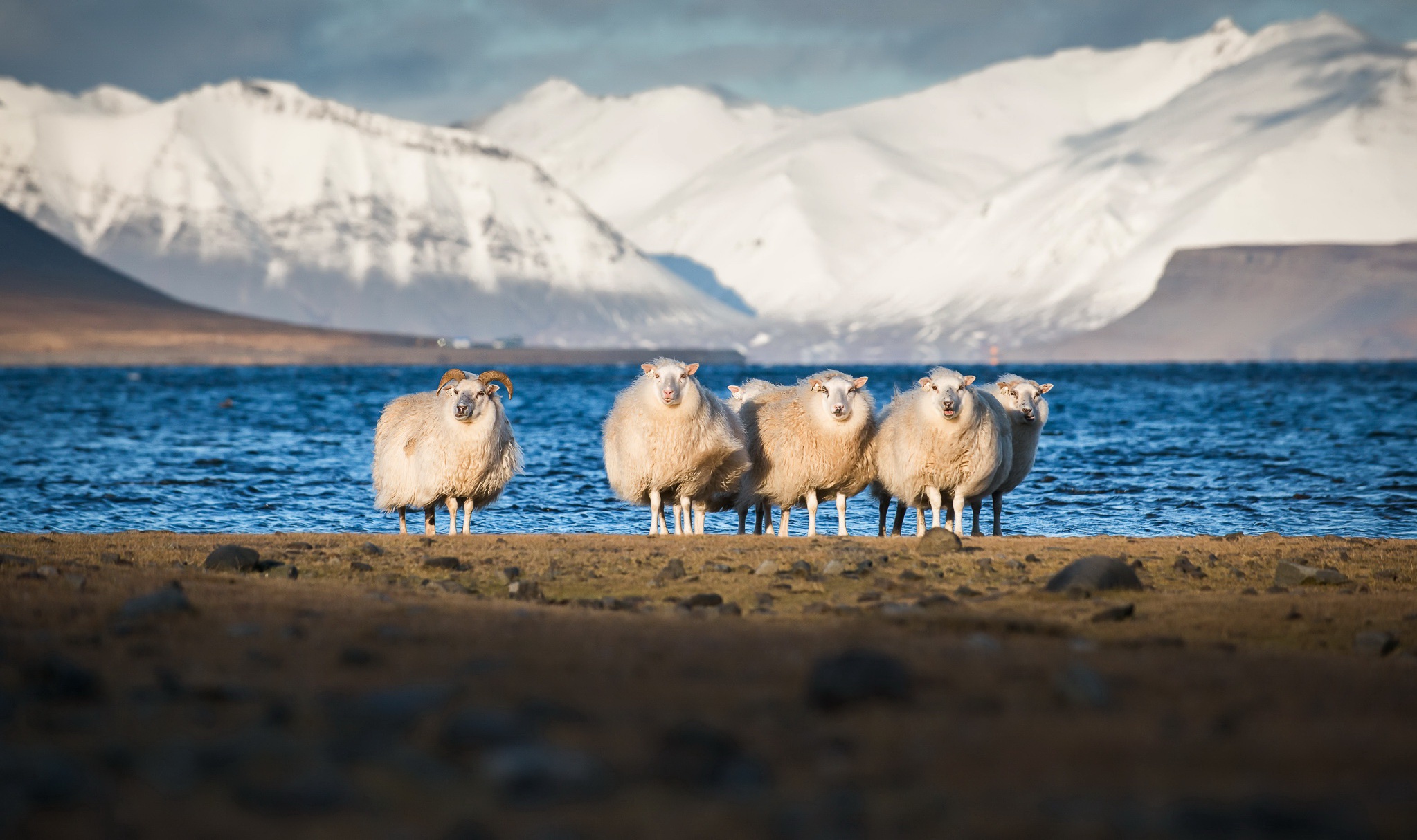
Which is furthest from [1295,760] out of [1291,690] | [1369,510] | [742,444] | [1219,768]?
[1369,510]

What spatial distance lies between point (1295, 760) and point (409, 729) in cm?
358

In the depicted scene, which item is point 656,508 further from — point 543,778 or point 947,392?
point 543,778

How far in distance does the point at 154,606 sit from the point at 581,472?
2025cm

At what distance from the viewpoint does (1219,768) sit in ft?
17.6

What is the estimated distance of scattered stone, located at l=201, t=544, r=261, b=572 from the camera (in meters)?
12.0

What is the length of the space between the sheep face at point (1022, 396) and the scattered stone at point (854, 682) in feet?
41.4

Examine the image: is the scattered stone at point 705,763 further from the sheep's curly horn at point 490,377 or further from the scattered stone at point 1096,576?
the sheep's curly horn at point 490,377

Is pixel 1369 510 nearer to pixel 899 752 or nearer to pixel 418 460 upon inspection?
pixel 418 460

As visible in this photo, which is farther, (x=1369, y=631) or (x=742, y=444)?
(x=742, y=444)

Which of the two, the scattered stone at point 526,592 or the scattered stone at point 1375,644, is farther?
the scattered stone at point 526,592

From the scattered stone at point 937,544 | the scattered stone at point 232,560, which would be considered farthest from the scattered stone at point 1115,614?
the scattered stone at point 232,560

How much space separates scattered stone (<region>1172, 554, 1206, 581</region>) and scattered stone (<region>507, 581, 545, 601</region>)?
5.94 meters

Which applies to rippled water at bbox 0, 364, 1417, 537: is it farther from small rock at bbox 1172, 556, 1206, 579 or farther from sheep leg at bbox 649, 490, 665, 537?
small rock at bbox 1172, 556, 1206, 579

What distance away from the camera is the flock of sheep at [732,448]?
16656mm
